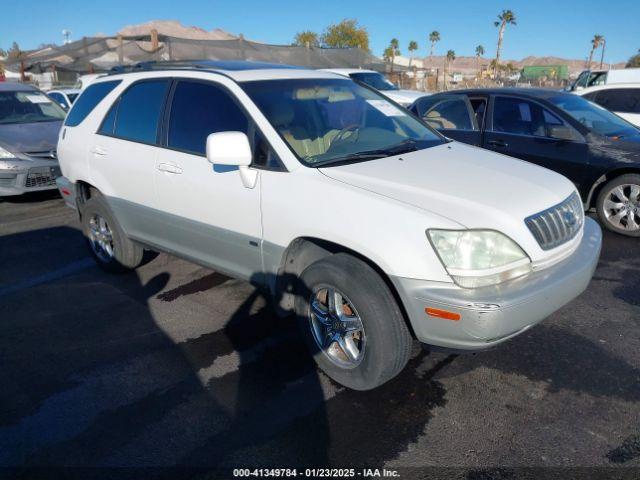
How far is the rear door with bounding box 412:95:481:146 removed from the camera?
22.2 ft

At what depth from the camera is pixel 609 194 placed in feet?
18.9

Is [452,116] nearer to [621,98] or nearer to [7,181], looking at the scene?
[621,98]

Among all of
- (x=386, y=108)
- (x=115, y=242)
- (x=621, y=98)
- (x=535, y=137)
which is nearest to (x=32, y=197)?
(x=115, y=242)

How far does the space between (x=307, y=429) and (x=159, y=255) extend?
3.40 metres

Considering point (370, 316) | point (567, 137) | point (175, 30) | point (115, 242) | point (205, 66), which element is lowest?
point (115, 242)

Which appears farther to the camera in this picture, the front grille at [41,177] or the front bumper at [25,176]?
the front grille at [41,177]

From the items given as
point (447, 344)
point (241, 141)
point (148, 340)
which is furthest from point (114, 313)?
point (447, 344)

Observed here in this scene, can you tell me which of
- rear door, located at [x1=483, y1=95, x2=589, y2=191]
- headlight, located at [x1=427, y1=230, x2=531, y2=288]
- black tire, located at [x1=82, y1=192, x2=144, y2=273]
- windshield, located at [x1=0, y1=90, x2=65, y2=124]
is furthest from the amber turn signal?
windshield, located at [x1=0, y1=90, x2=65, y2=124]

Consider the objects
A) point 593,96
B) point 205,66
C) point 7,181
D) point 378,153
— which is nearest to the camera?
point 378,153

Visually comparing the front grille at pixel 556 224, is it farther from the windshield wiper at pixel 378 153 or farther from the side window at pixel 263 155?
the side window at pixel 263 155

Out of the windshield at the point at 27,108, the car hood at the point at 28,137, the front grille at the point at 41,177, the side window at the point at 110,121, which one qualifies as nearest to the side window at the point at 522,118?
the side window at the point at 110,121

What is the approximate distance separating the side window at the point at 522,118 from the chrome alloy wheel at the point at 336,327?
14.3ft

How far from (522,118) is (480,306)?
184 inches

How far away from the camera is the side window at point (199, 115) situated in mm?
3498
